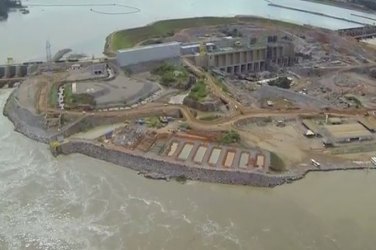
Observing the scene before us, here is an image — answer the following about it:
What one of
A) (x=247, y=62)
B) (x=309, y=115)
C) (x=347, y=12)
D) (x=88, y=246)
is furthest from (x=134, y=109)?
(x=347, y=12)

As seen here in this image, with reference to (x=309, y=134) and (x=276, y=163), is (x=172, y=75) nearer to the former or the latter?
(x=309, y=134)

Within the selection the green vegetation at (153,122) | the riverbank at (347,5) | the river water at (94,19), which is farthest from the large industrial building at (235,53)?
the riverbank at (347,5)

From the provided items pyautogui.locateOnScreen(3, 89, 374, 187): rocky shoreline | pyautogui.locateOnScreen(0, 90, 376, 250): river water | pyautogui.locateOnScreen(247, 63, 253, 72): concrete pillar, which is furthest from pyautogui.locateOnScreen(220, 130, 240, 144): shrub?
pyautogui.locateOnScreen(247, 63, 253, 72): concrete pillar

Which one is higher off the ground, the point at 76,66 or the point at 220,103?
the point at 76,66

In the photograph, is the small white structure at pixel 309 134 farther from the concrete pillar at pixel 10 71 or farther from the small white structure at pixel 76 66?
the concrete pillar at pixel 10 71

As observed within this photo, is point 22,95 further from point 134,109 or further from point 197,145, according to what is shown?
point 197,145

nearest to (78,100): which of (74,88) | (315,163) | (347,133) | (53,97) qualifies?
(53,97)
